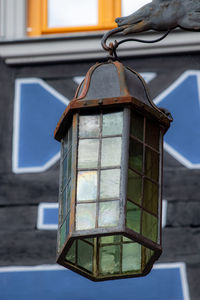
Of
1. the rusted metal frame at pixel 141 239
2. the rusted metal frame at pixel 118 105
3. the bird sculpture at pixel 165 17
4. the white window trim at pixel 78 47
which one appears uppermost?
the white window trim at pixel 78 47

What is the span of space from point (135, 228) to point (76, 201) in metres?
0.23

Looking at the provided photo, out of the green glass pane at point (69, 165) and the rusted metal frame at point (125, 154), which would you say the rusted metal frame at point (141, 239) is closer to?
the rusted metal frame at point (125, 154)

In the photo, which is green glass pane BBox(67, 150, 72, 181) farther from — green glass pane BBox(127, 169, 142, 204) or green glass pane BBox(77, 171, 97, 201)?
green glass pane BBox(127, 169, 142, 204)

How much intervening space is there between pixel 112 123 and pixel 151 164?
0.21m

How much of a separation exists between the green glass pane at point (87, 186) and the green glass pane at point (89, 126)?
0.15 meters

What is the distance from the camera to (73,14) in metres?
7.06

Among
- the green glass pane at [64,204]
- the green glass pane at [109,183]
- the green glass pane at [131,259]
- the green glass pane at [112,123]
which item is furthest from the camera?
the green glass pane at [131,259]

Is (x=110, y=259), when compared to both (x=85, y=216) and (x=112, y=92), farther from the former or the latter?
(x=112, y=92)

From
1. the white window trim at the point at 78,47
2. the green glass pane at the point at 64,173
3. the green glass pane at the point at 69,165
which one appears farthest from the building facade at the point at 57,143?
the green glass pane at the point at 69,165

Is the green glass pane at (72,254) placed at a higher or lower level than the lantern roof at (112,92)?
lower

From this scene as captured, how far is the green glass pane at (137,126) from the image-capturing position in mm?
4230

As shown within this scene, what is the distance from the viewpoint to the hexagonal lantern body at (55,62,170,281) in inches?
161

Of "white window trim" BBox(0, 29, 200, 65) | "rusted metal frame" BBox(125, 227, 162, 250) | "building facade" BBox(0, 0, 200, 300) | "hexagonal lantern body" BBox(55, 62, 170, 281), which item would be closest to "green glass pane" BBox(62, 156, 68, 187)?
"hexagonal lantern body" BBox(55, 62, 170, 281)

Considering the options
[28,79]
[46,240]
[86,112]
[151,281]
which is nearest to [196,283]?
[151,281]
